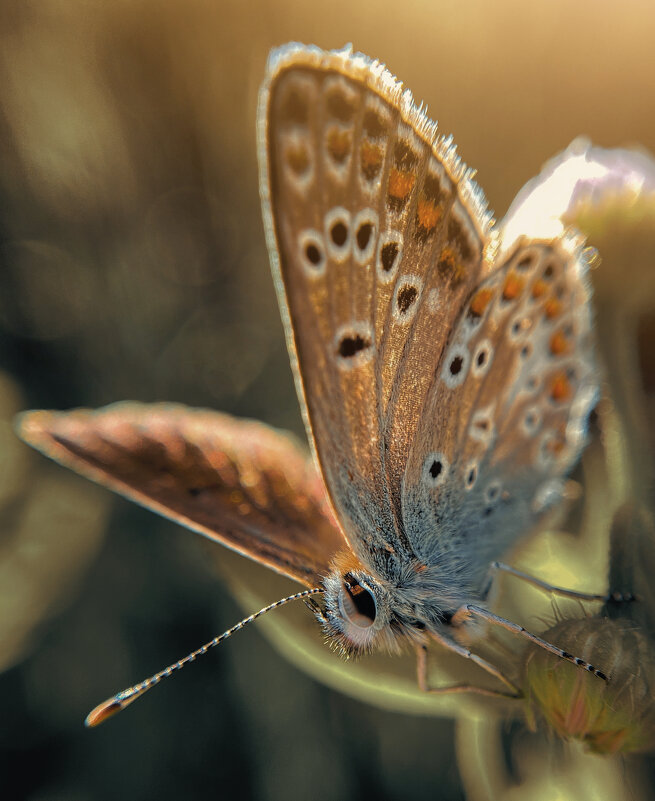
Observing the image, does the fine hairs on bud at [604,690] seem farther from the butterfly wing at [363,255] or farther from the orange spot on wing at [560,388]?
the orange spot on wing at [560,388]

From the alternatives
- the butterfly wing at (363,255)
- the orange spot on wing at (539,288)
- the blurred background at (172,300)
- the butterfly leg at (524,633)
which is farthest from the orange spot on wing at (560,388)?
the blurred background at (172,300)

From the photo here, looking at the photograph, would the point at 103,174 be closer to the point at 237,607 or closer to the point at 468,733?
the point at 237,607

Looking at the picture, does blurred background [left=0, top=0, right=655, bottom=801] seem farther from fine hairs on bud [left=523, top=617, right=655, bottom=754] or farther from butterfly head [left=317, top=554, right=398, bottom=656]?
fine hairs on bud [left=523, top=617, right=655, bottom=754]

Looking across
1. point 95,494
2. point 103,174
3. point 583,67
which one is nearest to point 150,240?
point 103,174

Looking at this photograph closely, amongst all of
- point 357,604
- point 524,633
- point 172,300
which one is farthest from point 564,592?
point 172,300

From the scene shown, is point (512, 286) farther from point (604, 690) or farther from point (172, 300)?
point (172, 300)

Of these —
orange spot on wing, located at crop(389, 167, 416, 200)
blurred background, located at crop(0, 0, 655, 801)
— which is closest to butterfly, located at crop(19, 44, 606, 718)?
orange spot on wing, located at crop(389, 167, 416, 200)
